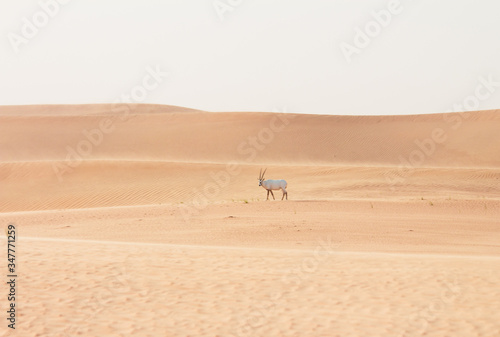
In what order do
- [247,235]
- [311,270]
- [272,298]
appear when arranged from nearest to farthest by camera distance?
[272,298] → [311,270] → [247,235]

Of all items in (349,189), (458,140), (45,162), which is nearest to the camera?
(349,189)

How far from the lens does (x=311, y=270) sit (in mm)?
10250

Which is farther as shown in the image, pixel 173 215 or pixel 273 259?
pixel 173 215

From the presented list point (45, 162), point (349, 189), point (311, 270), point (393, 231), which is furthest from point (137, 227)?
point (45, 162)

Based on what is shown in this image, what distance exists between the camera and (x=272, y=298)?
8.57 m

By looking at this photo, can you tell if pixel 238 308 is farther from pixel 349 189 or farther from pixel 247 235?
pixel 349 189

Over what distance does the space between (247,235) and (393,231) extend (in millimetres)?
3997

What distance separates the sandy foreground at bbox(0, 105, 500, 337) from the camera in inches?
301

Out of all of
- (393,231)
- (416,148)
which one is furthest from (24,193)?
(416,148)

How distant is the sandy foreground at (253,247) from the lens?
7.65 metres

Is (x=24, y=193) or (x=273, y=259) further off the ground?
(x=24, y=193)

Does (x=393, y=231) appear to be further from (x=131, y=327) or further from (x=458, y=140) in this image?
(x=458, y=140)

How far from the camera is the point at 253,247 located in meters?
14.3

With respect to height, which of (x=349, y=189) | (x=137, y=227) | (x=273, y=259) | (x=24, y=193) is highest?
(x=24, y=193)
